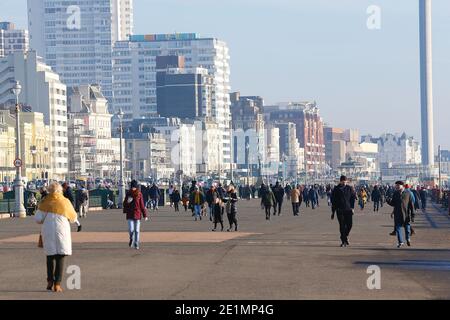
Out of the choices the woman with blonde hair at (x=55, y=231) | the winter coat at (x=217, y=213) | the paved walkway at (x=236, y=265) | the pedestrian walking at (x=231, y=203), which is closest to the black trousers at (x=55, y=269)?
the woman with blonde hair at (x=55, y=231)

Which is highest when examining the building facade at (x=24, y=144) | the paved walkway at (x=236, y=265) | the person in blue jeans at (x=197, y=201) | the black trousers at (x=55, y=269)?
the building facade at (x=24, y=144)

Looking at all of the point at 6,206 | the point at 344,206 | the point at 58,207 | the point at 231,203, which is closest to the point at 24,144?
the point at 6,206

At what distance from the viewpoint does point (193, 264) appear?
2723 cm

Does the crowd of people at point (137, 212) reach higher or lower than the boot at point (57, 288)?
higher

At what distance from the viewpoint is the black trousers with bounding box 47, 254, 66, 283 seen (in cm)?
2147

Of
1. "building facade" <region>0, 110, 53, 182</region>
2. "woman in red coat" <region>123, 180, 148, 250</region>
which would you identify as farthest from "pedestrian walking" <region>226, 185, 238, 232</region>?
"building facade" <region>0, 110, 53, 182</region>

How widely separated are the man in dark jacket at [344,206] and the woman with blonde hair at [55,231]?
13014mm

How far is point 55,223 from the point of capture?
21.8 m

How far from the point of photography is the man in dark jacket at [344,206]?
34.0 meters

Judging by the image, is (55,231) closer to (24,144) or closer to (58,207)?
(58,207)

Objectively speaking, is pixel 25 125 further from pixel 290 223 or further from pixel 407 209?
pixel 407 209

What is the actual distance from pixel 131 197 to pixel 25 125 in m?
159

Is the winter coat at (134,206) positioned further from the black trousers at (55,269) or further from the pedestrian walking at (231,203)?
the black trousers at (55,269)

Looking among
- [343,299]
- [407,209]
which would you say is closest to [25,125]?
[407,209]
